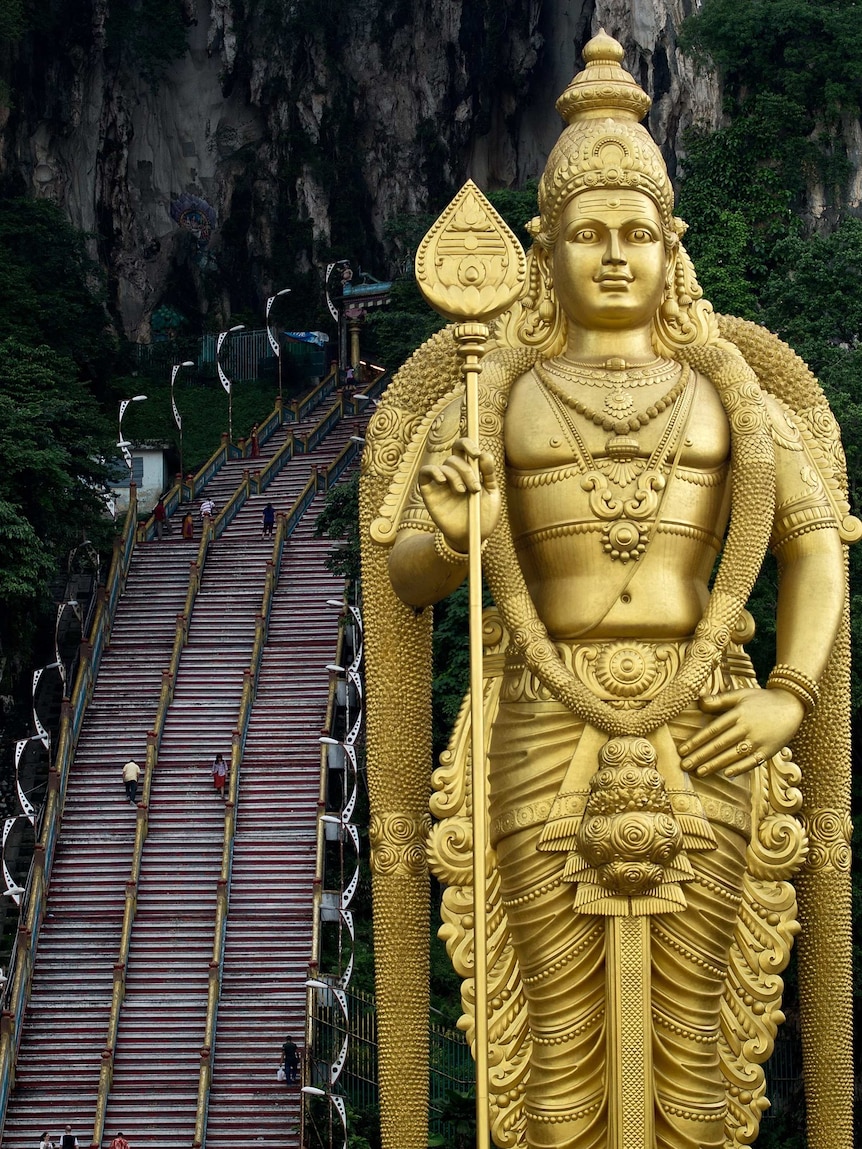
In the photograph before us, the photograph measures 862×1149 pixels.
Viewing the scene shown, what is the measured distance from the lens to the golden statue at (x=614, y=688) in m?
10.6

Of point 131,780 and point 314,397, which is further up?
point 314,397

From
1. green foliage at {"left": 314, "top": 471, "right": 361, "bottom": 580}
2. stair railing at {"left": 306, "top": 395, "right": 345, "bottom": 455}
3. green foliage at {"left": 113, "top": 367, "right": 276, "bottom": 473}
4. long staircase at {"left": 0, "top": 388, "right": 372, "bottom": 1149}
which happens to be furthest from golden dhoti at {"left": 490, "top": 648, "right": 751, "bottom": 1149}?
green foliage at {"left": 113, "top": 367, "right": 276, "bottom": 473}

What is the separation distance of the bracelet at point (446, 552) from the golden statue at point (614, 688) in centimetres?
2

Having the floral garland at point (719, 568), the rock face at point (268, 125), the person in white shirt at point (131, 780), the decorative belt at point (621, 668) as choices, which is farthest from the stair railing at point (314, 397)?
the decorative belt at point (621, 668)

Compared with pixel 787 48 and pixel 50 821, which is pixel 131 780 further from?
pixel 787 48

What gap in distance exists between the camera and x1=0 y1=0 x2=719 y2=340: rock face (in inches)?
1641

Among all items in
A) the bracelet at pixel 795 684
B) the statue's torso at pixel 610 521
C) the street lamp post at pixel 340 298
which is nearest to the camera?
the bracelet at pixel 795 684

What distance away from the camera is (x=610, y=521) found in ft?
35.9

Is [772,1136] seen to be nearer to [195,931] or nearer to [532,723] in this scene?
[195,931]

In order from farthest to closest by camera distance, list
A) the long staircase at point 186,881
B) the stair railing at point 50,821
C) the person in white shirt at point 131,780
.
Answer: the person in white shirt at point 131,780
the stair railing at point 50,821
the long staircase at point 186,881

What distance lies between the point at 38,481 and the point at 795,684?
17.7m

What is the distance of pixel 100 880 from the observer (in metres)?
22.9

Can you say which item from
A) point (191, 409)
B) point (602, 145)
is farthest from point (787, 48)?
point (602, 145)

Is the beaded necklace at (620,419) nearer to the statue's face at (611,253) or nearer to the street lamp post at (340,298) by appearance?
the statue's face at (611,253)
